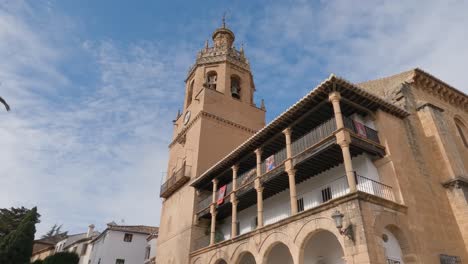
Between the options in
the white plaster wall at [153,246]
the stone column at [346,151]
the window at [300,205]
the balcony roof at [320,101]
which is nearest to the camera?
the stone column at [346,151]

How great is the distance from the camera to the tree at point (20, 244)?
106 feet

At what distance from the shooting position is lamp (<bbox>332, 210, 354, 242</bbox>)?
9961mm

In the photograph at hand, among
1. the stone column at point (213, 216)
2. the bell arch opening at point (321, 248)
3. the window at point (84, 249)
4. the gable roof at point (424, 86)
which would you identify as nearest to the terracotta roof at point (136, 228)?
the window at point (84, 249)

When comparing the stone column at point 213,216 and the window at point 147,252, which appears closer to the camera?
the stone column at point 213,216

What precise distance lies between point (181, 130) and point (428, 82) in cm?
1544

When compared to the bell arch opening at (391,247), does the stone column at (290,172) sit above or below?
above

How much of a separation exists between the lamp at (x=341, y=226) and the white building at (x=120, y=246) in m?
29.1

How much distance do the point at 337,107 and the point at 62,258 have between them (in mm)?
31906

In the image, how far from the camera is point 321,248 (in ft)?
43.4

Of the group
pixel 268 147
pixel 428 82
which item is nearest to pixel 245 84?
pixel 268 147

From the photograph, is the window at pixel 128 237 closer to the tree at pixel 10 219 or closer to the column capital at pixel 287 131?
the tree at pixel 10 219

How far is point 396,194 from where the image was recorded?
38.1ft

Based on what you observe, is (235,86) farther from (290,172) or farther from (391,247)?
(391,247)

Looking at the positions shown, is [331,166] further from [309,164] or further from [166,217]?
[166,217]
